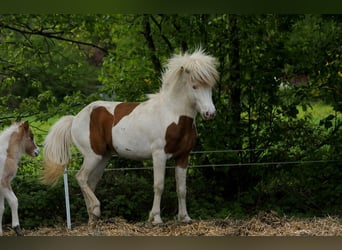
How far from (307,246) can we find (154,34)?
3.66 meters

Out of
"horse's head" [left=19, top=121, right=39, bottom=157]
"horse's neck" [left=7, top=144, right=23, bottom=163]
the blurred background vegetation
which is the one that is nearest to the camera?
"horse's neck" [left=7, top=144, right=23, bottom=163]

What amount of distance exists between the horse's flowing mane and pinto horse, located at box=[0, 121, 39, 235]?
1195mm

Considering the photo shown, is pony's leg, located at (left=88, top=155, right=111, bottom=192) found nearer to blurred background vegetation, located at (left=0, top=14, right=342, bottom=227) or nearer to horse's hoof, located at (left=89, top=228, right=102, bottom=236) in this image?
horse's hoof, located at (left=89, top=228, right=102, bottom=236)

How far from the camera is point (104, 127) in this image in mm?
5988

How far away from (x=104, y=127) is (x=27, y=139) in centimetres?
63

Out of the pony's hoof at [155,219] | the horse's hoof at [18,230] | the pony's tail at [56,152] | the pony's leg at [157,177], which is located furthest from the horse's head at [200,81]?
the horse's hoof at [18,230]

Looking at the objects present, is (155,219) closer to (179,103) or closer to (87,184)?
(87,184)

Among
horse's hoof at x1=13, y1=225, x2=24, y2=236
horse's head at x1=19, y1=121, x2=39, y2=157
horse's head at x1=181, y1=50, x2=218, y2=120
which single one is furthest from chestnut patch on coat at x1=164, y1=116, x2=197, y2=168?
horse's hoof at x1=13, y1=225, x2=24, y2=236

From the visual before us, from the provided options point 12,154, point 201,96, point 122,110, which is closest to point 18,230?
point 12,154

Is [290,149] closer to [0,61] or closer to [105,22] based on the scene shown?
[105,22]

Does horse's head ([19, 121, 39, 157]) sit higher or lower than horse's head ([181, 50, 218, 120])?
lower

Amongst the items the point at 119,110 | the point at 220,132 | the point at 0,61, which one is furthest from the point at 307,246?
the point at 0,61

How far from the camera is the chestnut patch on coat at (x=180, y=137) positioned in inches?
225

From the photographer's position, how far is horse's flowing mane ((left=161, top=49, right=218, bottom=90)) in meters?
5.62
